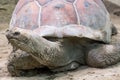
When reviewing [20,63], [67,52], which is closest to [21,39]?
[20,63]

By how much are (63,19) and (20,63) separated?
2.12 ft

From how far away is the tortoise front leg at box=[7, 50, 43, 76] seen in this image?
340cm

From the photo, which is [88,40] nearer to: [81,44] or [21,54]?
[81,44]

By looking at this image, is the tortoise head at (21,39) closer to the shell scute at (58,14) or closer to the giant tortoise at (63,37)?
the giant tortoise at (63,37)

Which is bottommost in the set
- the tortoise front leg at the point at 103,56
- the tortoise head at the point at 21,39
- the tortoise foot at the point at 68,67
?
the tortoise foot at the point at 68,67

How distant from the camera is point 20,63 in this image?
3.48m

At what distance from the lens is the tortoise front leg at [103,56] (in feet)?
11.8

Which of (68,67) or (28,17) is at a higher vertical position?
(28,17)

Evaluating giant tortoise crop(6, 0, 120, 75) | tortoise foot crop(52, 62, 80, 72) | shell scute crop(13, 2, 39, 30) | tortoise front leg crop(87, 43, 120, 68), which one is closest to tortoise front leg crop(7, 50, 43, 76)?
giant tortoise crop(6, 0, 120, 75)

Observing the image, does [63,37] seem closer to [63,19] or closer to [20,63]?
[63,19]

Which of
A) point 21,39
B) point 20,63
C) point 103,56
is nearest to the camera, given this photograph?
point 21,39

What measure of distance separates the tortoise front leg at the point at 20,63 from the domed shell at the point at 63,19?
0.28 metres

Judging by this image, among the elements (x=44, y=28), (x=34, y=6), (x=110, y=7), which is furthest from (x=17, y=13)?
(x=110, y=7)

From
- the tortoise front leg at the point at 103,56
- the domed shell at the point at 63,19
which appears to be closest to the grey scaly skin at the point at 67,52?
the tortoise front leg at the point at 103,56
